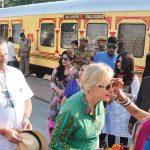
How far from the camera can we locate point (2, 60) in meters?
3.38

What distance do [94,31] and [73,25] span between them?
1.25m

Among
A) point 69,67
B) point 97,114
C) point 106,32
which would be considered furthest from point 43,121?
point 97,114

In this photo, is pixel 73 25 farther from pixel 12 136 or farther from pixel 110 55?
pixel 12 136

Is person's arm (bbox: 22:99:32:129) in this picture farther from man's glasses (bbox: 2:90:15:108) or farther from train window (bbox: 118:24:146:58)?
train window (bbox: 118:24:146:58)

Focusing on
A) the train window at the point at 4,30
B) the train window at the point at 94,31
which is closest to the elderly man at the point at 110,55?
the train window at the point at 94,31

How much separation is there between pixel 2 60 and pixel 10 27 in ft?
49.2

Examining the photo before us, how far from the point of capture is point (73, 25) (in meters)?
12.9

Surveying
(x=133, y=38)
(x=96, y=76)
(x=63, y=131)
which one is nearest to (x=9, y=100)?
(x=63, y=131)

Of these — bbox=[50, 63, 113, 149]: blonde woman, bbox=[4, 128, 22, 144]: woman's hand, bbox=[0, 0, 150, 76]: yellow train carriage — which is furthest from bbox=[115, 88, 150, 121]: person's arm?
bbox=[0, 0, 150, 76]: yellow train carriage

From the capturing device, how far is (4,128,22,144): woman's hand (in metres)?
3.16

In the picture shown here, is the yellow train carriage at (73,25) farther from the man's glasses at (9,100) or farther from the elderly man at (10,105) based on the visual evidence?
the man's glasses at (9,100)

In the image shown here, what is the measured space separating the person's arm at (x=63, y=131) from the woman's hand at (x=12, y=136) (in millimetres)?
610

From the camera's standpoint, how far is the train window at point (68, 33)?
41.9 ft

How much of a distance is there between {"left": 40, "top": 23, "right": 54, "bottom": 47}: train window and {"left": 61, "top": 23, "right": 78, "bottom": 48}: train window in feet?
2.65
